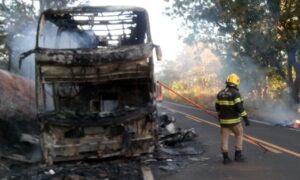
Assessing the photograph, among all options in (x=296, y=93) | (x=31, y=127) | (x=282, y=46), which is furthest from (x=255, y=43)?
(x=31, y=127)

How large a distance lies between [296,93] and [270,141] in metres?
12.5

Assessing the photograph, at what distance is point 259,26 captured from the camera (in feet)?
74.0

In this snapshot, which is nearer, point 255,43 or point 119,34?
point 119,34

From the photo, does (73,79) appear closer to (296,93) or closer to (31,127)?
(31,127)

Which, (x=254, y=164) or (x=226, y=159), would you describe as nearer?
(x=254, y=164)

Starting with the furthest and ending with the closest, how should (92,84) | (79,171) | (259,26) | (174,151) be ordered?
(259,26) < (174,151) < (92,84) < (79,171)

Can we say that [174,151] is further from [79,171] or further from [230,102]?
[79,171]

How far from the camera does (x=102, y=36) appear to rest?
38.2 ft

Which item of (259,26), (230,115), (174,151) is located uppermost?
(259,26)

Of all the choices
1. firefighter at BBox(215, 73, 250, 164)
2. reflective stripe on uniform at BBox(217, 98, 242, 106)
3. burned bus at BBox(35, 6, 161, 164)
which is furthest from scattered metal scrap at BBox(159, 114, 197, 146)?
reflective stripe on uniform at BBox(217, 98, 242, 106)

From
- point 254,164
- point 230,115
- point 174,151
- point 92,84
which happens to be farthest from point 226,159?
point 92,84

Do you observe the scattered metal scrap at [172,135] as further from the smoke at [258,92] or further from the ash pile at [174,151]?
the smoke at [258,92]

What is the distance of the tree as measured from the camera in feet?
71.7

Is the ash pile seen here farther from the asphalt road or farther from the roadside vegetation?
the roadside vegetation
